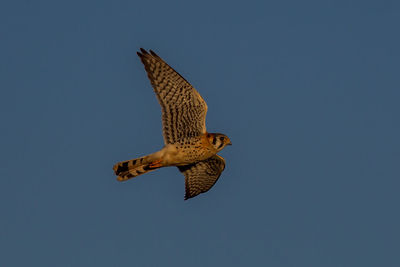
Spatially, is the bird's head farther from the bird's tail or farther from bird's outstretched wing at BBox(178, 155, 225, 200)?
bird's outstretched wing at BBox(178, 155, 225, 200)

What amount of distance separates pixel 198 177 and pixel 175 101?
3092mm

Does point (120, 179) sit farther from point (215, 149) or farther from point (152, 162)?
point (215, 149)

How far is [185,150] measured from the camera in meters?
18.4

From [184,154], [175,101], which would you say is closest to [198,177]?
[184,154]

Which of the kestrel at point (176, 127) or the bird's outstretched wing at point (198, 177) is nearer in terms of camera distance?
the kestrel at point (176, 127)

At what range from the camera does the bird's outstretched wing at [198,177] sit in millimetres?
20188

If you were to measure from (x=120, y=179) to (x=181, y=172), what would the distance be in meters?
2.63

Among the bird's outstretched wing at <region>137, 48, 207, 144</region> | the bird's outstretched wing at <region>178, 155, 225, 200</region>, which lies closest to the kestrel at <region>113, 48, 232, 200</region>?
the bird's outstretched wing at <region>137, 48, 207, 144</region>

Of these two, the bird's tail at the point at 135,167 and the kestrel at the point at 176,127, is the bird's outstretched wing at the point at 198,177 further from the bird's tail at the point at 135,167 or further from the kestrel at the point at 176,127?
the bird's tail at the point at 135,167

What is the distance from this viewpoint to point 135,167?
18.3m

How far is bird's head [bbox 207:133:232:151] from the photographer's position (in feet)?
60.8

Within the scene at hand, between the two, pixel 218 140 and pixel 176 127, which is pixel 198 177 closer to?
pixel 218 140

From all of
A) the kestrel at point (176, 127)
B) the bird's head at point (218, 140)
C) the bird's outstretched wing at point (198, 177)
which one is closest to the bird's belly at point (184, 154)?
the kestrel at point (176, 127)

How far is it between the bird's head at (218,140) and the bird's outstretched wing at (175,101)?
24cm
